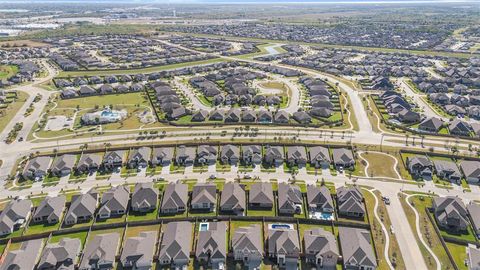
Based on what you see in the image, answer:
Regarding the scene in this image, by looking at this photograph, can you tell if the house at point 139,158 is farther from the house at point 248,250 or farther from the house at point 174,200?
the house at point 248,250

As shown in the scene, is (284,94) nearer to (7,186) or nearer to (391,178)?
(391,178)

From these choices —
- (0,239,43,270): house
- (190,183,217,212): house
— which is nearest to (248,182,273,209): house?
(190,183,217,212): house

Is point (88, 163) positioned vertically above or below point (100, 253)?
below

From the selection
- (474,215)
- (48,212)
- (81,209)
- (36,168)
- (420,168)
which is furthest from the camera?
(420,168)

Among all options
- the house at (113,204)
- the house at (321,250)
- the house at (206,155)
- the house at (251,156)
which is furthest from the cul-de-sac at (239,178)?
the house at (206,155)

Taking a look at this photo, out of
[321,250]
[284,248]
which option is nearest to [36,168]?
[284,248]

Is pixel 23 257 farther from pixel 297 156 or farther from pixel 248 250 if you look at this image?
pixel 297 156

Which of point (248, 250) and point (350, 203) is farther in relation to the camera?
point (350, 203)

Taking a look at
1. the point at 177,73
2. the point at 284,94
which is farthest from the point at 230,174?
the point at 177,73
